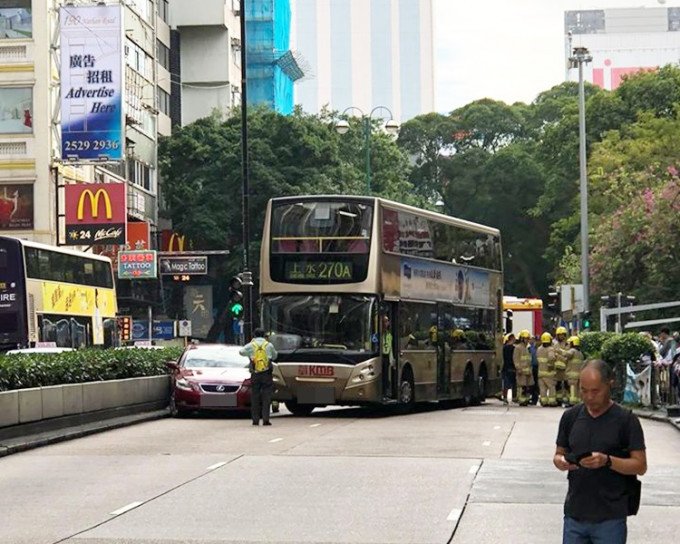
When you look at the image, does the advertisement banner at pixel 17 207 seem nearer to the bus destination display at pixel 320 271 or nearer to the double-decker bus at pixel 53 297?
A: the double-decker bus at pixel 53 297

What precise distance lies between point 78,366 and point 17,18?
29.8 m

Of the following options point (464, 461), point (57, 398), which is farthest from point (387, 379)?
point (464, 461)

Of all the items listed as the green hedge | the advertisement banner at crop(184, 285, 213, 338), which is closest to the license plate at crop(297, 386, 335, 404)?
the green hedge

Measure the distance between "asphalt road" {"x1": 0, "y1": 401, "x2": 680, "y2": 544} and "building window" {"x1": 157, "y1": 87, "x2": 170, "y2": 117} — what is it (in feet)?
166

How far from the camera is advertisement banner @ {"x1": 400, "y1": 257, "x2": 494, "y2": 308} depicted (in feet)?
99.8

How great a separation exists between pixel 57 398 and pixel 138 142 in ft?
136

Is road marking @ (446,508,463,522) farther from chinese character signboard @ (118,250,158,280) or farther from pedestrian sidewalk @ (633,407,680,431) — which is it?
chinese character signboard @ (118,250,158,280)

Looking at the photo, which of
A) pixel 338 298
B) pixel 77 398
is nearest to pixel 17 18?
pixel 338 298

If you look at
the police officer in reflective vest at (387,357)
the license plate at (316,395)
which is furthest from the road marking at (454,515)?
the police officer in reflective vest at (387,357)

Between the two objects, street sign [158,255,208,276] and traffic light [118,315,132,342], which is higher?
street sign [158,255,208,276]

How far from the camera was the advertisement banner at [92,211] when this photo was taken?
52.0 meters

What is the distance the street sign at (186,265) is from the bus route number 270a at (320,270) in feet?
106

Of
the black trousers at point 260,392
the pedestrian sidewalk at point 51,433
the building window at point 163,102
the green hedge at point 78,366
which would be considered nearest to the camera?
the pedestrian sidewalk at point 51,433

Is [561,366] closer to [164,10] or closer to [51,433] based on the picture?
[51,433]
